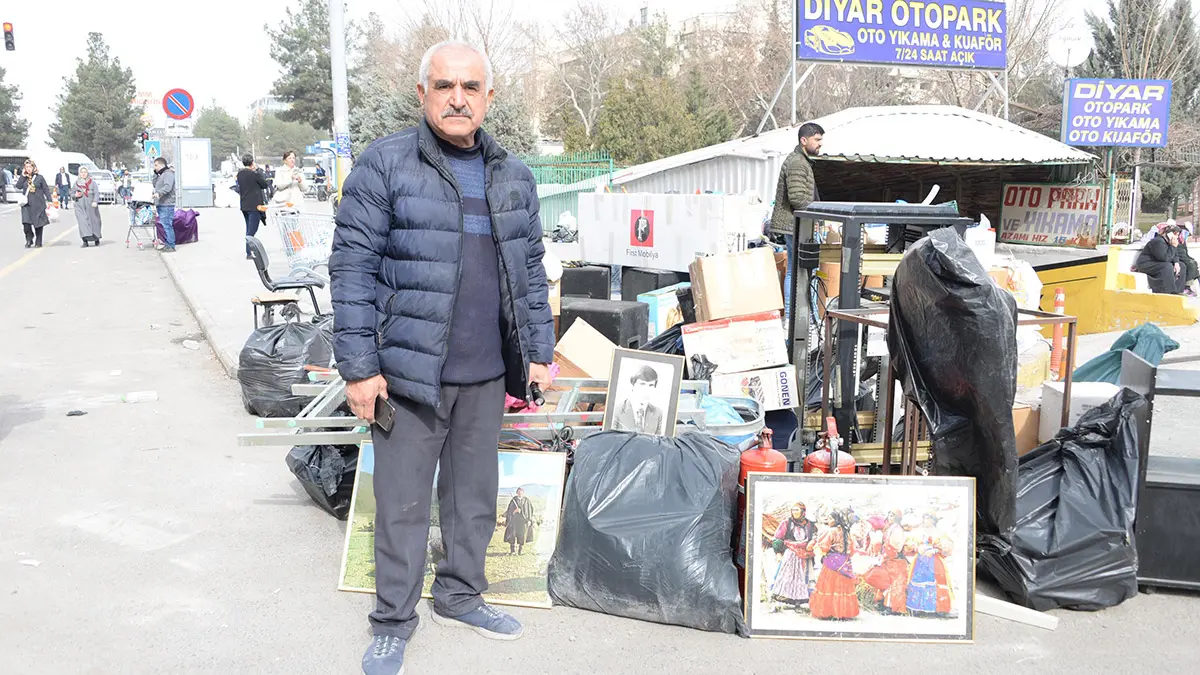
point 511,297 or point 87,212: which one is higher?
point 511,297

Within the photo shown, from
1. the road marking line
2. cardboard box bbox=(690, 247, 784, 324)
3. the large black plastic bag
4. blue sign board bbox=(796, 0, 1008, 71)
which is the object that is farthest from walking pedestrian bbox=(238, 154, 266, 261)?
the large black plastic bag

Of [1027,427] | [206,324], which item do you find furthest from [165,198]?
[1027,427]

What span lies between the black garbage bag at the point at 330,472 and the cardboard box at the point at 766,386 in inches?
79.2

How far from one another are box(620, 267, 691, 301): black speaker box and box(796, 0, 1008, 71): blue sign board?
6.76 m

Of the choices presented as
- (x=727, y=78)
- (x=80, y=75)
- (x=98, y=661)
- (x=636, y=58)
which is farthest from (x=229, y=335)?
(x=80, y=75)

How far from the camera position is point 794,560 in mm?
3486

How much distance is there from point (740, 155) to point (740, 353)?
10128 millimetres

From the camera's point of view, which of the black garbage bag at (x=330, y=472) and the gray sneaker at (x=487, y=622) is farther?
the black garbage bag at (x=330, y=472)

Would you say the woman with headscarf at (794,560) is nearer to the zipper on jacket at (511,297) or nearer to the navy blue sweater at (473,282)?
the zipper on jacket at (511,297)

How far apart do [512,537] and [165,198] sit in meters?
17.4

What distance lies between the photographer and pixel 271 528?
4.57m

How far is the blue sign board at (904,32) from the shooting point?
15.2 metres

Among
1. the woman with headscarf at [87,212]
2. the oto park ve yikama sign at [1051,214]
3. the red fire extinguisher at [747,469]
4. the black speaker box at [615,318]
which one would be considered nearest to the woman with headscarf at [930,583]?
the red fire extinguisher at [747,469]

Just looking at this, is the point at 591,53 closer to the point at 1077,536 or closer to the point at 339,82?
the point at 339,82
